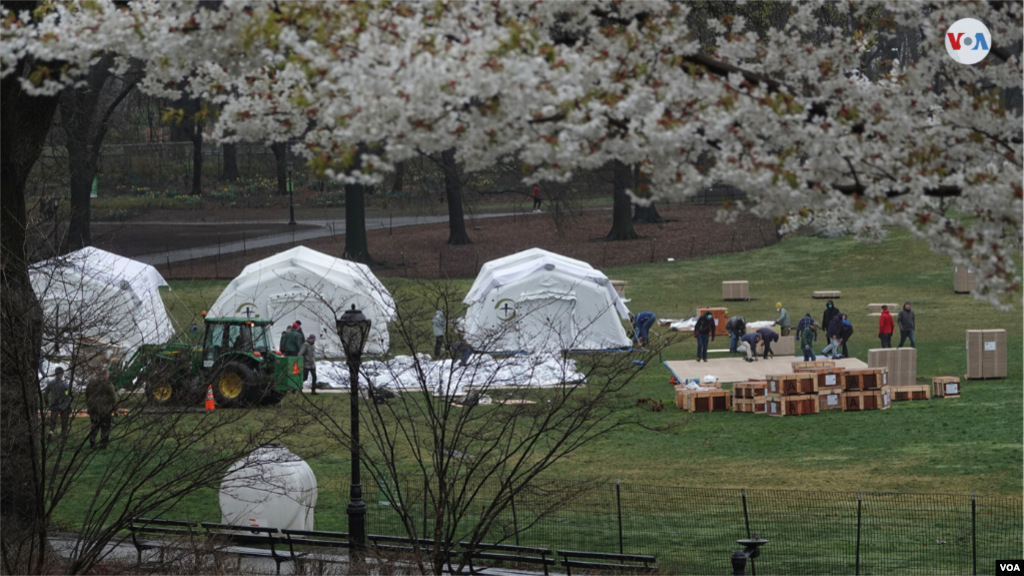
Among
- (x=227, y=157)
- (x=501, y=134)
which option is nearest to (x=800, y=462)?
(x=501, y=134)

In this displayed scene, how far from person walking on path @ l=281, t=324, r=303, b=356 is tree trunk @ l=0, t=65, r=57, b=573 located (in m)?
13.8

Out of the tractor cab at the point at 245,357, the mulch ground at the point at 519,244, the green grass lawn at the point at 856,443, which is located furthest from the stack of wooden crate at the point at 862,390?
the mulch ground at the point at 519,244

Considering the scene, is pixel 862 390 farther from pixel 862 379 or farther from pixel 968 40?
pixel 968 40

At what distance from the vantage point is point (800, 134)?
19.0ft

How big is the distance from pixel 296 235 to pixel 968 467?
4451 centimetres

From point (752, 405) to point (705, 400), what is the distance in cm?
100

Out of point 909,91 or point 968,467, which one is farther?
point 968,467

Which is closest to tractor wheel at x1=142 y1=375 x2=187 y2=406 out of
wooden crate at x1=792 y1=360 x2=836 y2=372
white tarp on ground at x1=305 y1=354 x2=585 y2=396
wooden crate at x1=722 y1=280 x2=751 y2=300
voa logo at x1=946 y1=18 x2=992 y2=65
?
white tarp on ground at x1=305 y1=354 x2=585 y2=396

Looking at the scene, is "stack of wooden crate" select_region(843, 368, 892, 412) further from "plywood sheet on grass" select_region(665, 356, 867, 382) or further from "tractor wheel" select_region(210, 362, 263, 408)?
"tractor wheel" select_region(210, 362, 263, 408)

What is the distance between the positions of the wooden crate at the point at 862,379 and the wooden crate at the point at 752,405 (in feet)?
5.58

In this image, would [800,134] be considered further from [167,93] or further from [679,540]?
[679,540]

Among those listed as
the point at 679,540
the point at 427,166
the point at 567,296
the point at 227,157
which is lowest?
the point at 679,540

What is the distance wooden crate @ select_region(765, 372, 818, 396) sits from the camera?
2344 centimetres

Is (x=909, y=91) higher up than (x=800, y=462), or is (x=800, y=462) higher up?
(x=909, y=91)
